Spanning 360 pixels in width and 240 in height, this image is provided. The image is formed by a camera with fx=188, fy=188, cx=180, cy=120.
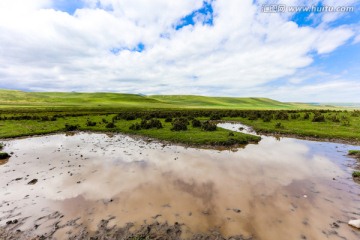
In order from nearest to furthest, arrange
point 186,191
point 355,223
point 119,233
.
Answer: point 119,233, point 355,223, point 186,191

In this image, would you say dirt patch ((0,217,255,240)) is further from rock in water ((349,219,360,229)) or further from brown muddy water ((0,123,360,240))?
rock in water ((349,219,360,229))

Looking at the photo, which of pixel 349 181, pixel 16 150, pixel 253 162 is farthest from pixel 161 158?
pixel 16 150

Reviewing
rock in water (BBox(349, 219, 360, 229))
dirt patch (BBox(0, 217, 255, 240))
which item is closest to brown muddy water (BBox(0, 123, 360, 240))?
dirt patch (BBox(0, 217, 255, 240))

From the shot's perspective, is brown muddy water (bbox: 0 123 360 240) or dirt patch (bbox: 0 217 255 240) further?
brown muddy water (bbox: 0 123 360 240)

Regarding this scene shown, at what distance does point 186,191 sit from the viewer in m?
11.3

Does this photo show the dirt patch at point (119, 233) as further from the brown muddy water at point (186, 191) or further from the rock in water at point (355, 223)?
the rock in water at point (355, 223)

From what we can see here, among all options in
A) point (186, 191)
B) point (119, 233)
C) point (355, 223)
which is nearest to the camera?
point (119, 233)

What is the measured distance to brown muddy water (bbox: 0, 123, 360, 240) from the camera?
8.28 meters

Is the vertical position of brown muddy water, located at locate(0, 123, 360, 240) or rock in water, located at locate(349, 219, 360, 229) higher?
rock in water, located at locate(349, 219, 360, 229)

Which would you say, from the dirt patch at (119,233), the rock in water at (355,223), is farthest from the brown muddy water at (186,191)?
the rock in water at (355,223)

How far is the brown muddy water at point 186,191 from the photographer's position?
8281mm

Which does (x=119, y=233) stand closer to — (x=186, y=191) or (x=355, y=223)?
(x=186, y=191)

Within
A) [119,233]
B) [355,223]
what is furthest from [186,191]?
[355,223]

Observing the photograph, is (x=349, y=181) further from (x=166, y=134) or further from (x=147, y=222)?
(x=166, y=134)
